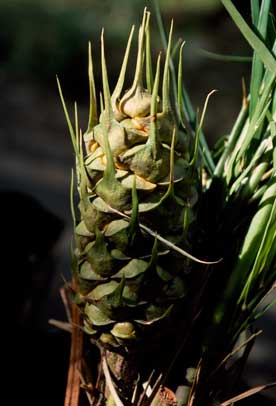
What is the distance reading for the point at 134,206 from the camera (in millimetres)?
535

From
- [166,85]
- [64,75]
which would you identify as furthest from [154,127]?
[64,75]

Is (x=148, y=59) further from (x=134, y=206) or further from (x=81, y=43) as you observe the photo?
(x=81, y=43)

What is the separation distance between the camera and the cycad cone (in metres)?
0.54

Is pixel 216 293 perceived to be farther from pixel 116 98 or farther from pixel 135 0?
pixel 135 0

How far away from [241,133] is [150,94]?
15 centimetres

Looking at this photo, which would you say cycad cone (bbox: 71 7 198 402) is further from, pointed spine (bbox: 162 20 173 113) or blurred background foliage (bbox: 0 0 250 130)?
blurred background foliage (bbox: 0 0 250 130)

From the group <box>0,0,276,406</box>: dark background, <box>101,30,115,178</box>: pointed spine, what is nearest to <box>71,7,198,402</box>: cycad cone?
<box>101,30,115,178</box>: pointed spine

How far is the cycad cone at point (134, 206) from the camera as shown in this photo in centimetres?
54

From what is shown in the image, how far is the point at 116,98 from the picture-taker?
1.85ft

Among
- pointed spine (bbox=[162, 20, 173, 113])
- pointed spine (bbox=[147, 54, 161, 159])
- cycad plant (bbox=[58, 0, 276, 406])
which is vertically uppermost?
pointed spine (bbox=[162, 20, 173, 113])

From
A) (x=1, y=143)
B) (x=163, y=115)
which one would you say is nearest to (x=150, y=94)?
(x=163, y=115)

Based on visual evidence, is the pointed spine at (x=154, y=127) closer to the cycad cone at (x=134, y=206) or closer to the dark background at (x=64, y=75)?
the cycad cone at (x=134, y=206)

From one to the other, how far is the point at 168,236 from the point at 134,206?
1.8 inches

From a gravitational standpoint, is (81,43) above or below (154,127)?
above
